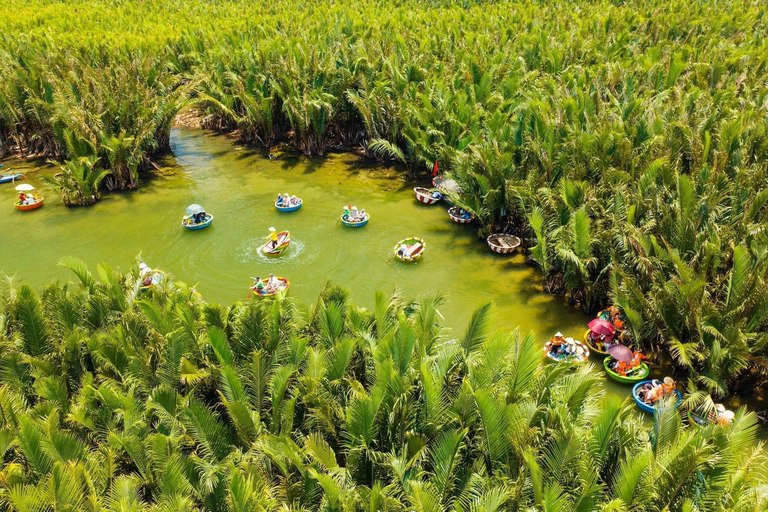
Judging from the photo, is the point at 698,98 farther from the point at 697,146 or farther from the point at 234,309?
the point at 234,309

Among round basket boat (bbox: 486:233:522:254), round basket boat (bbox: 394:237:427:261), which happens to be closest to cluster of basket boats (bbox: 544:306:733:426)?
round basket boat (bbox: 486:233:522:254)

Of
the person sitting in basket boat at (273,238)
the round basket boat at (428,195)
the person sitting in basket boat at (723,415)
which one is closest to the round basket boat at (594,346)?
the person sitting in basket boat at (723,415)

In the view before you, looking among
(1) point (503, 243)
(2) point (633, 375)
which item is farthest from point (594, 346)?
(1) point (503, 243)

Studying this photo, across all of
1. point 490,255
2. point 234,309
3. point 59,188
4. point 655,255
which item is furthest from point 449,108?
point 59,188

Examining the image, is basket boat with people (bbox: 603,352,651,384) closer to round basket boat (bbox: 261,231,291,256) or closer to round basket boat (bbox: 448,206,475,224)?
round basket boat (bbox: 448,206,475,224)

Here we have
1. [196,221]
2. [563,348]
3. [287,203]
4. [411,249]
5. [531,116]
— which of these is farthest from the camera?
[287,203]

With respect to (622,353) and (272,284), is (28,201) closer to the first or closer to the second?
(272,284)

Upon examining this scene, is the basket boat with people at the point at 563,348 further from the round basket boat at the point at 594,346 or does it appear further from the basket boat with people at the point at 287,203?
the basket boat with people at the point at 287,203
